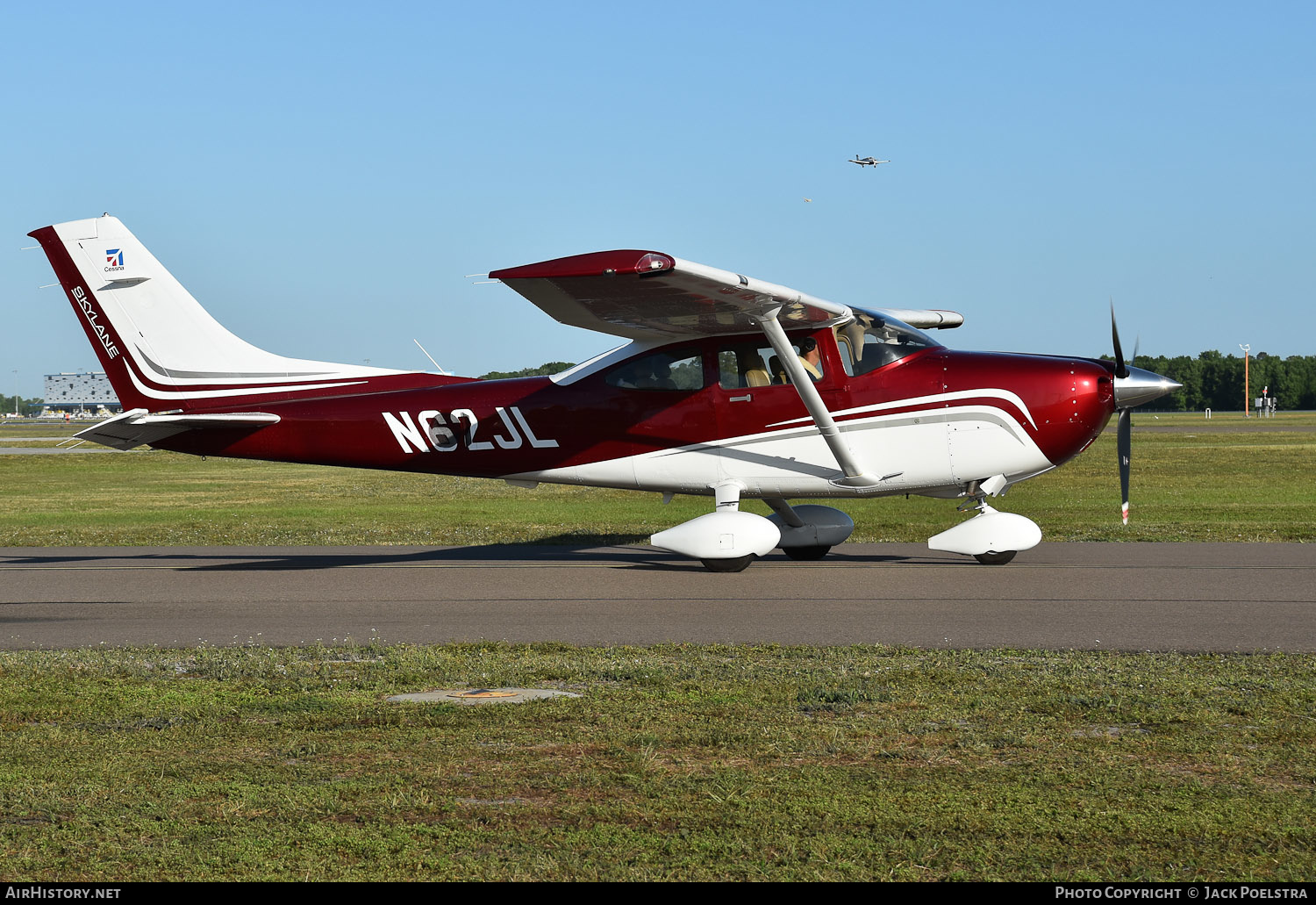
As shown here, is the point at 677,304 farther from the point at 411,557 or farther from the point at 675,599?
the point at 411,557

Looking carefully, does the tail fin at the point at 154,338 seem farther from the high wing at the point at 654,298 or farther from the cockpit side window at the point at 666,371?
the high wing at the point at 654,298

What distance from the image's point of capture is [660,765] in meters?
5.17

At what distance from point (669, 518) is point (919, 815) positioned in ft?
51.6

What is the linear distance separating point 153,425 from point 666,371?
5.59 meters

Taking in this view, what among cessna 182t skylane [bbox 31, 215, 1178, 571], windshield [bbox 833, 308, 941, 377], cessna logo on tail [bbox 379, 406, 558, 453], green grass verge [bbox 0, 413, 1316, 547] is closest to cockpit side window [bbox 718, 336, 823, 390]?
cessna 182t skylane [bbox 31, 215, 1178, 571]

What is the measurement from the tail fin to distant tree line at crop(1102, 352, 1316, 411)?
165 metres

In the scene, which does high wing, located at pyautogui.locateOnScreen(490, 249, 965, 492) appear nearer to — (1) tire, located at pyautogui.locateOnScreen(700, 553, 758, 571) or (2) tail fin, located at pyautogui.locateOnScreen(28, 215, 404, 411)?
(1) tire, located at pyautogui.locateOnScreen(700, 553, 758, 571)

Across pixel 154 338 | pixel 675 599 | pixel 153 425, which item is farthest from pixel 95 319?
pixel 675 599

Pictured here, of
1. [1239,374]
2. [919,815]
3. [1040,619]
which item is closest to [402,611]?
[1040,619]

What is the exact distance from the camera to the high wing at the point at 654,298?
995cm

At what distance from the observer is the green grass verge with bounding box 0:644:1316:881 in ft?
13.2

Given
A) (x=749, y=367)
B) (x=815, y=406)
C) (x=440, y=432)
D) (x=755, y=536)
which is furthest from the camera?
(x=440, y=432)

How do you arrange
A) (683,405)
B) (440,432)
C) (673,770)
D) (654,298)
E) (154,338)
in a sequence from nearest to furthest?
(673,770), (654,298), (683,405), (440,432), (154,338)

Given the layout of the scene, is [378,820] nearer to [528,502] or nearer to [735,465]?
[735,465]
